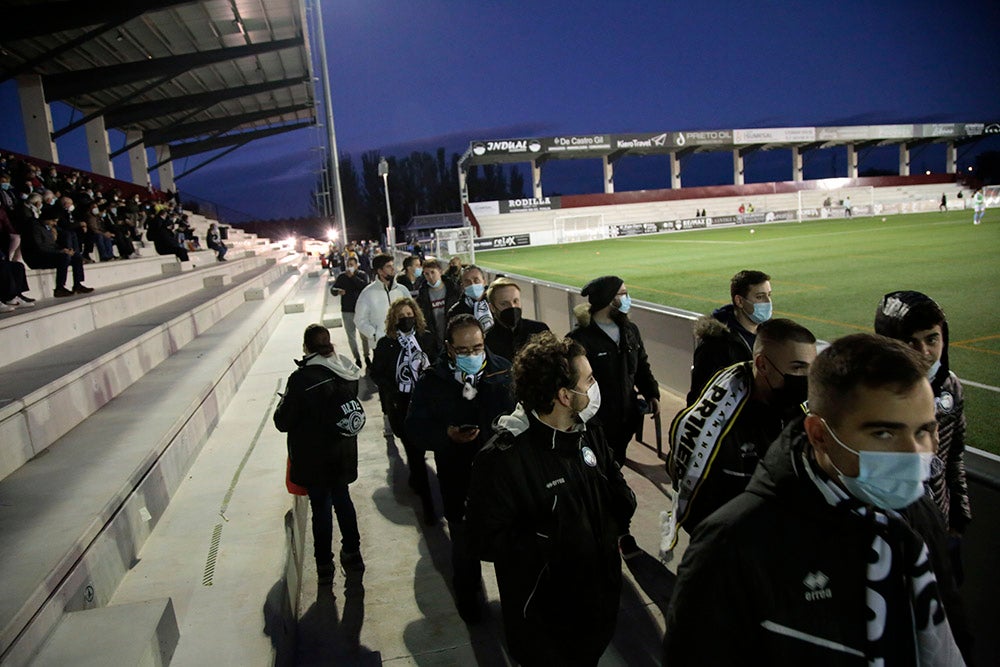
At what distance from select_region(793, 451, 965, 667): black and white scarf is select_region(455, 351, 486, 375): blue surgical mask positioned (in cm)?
266

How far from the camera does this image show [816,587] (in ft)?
4.43

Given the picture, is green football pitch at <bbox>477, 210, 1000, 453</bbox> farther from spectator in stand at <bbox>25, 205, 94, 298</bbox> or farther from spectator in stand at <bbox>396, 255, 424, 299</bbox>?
spectator in stand at <bbox>25, 205, 94, 298</bbox>

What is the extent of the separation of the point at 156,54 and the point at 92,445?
22556mm

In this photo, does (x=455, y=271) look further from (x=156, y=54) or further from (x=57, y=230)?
(x=156, y=54)

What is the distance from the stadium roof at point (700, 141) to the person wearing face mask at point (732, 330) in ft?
174

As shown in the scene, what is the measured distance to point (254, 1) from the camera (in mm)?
18688

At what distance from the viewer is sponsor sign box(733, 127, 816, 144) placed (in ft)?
200

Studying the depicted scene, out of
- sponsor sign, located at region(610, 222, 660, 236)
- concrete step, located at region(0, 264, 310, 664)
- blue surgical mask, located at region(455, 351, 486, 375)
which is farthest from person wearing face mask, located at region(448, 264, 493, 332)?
sponsor sign, located at region(610, 222, 660, 236)

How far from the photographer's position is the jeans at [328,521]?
4086mm

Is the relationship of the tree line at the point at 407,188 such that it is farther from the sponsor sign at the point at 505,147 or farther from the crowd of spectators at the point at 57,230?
the crowd of spectators at the point at 57,230

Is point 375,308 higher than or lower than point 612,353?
higher

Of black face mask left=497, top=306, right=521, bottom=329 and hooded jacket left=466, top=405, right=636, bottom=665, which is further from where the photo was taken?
black face mask left=497, top=306, right=521, bottom=329

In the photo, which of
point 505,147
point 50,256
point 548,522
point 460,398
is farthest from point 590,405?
point 505,147

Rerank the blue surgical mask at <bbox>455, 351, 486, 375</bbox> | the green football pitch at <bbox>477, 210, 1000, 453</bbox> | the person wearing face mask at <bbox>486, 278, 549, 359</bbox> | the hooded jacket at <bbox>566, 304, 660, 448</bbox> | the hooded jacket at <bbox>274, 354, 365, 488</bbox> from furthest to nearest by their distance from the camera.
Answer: the green football pitch at <bbox>477, 210, 1000, 453</bbox>, the person wearing face mask at <bbox>486, 278, 549, 359</bbox>, the hooded jacket at <bbox>566, 304, 660, 448</bbox>, the hooded jacket at <bbox>274, 354, 365, 488</bbox>, the blue surgical mask at <bbox>455, 351, 486, 375</bbox>
